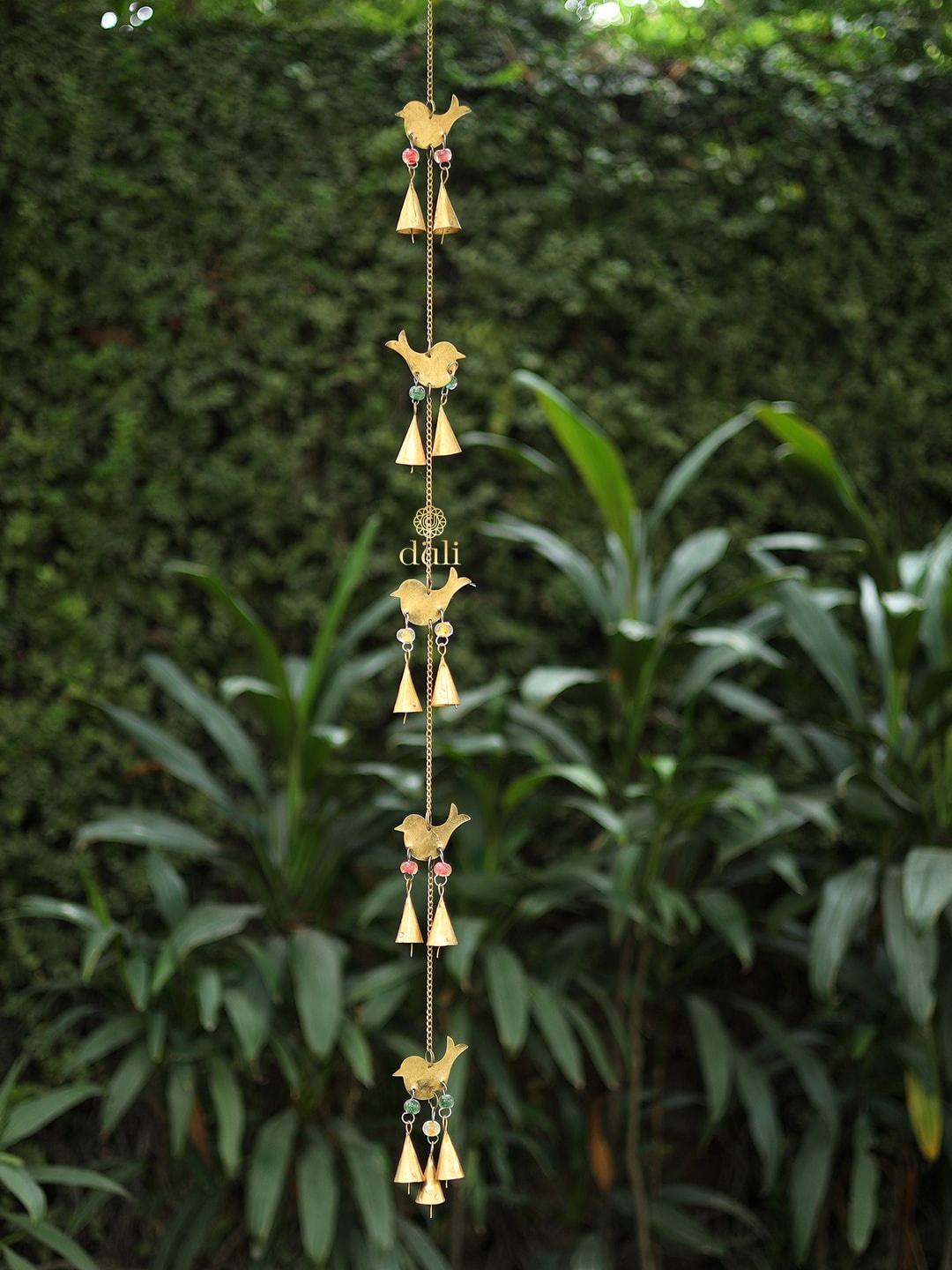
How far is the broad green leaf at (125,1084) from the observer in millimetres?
1575

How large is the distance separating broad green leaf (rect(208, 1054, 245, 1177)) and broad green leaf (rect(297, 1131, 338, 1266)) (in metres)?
0.10

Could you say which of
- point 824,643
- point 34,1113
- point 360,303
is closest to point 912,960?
point 824,643

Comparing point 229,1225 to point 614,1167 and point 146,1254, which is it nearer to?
point 146,1254

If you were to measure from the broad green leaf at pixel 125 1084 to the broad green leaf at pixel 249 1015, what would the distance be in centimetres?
15

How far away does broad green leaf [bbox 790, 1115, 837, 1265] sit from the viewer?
1.74 m

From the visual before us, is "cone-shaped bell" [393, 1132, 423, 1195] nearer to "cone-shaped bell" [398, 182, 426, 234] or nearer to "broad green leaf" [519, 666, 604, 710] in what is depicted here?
"cone-shaped bell" [398, 182, 426, 234]

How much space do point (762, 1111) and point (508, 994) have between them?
18.7 inches

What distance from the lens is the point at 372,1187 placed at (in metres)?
1.56

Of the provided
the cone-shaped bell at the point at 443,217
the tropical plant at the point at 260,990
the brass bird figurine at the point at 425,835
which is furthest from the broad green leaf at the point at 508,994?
the cone-shaped bell at the point at 443,217

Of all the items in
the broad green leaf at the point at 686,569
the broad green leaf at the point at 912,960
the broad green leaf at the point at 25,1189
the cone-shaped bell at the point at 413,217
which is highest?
the broad green leaf at the point at 686,569

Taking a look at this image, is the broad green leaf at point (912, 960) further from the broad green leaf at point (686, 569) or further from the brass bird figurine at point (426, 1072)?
the brass bird figurine at point (426, 1072)

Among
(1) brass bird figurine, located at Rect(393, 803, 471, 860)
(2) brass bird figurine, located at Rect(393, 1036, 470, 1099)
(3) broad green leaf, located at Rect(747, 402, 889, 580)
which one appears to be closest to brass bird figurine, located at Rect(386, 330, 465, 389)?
(1) brass bird figurine, located at Rect(393, 803, 471, 860)

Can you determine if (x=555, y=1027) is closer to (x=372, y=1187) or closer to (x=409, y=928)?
(x=372, y=1187)

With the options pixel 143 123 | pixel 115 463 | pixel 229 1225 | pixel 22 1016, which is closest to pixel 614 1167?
pixel 229 1225
